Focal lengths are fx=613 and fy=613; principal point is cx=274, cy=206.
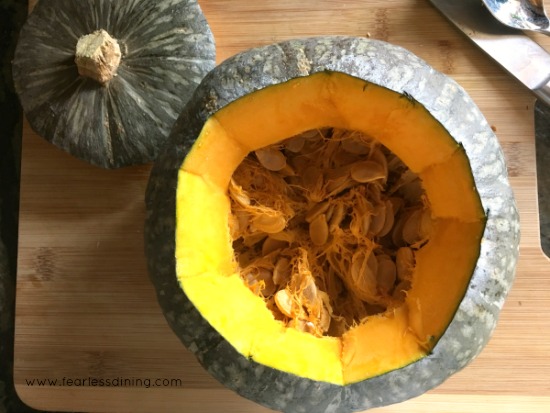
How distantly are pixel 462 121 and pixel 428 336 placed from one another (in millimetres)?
285

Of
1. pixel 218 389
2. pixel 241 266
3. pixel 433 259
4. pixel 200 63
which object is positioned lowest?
pixel 218 389

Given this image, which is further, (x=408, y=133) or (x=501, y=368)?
(x=501, y=368)

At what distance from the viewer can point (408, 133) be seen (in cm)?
79

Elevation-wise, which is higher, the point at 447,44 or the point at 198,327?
the point at 447,44

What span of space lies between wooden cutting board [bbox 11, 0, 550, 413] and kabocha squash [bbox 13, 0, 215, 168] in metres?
0.08

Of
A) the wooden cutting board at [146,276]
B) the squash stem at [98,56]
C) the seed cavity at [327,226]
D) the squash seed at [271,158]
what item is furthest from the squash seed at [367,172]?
the squash stem at [98,56]

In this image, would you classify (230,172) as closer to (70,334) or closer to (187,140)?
(187,140)

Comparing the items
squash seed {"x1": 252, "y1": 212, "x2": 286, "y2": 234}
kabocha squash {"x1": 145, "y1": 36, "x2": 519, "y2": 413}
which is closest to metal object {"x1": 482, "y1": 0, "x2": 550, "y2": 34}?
kabocha squash {"x1": 145, "y1": 36, "x2": 519, "y2": 413}

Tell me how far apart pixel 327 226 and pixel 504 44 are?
0.44 m

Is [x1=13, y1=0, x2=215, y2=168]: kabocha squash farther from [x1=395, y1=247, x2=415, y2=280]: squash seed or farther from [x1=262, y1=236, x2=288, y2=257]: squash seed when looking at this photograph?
[x1=395, y1=247, x2=415, y2=280]: squash seed

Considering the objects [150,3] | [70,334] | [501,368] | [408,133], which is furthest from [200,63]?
[501,368]

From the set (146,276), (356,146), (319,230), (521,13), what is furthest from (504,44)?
(146,276)

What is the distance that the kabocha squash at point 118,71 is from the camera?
101 centimetres

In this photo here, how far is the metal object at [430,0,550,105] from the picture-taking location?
104cm
